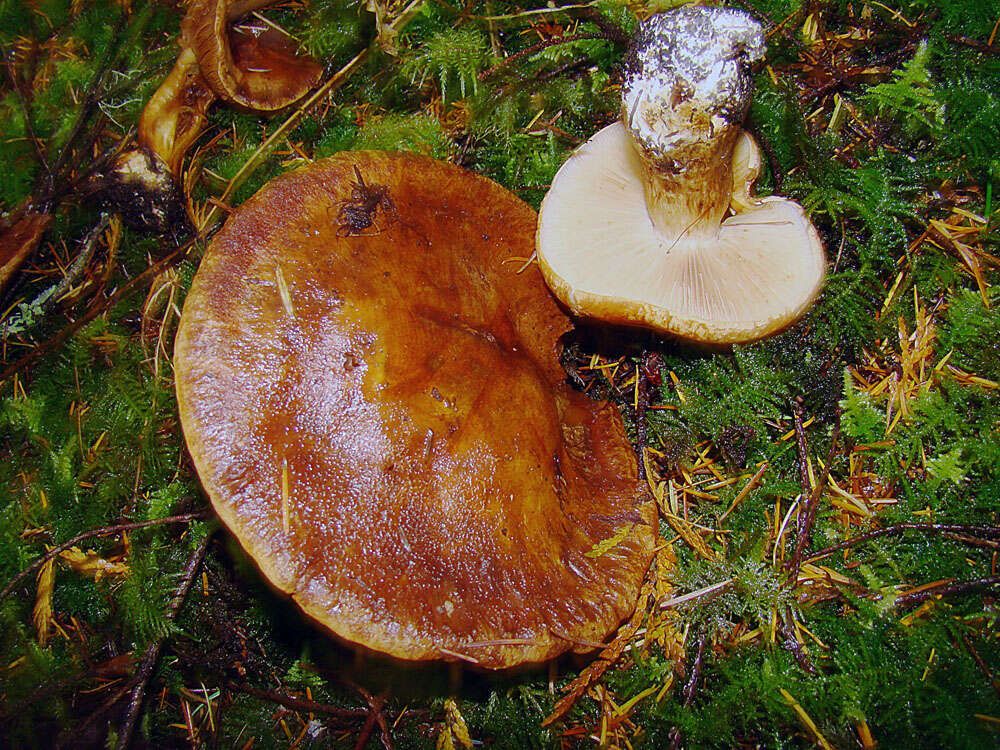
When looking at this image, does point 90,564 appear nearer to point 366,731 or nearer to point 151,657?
point 151,657

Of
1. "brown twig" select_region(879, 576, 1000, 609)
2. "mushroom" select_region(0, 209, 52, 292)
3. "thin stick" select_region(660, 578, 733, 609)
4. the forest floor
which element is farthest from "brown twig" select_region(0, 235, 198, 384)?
"brown twig" select_region(879, 576, 1000, 609)

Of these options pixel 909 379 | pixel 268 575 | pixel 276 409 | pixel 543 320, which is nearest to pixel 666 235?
pixel 543 320

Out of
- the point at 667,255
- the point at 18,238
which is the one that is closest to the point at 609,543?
the point at 667,255

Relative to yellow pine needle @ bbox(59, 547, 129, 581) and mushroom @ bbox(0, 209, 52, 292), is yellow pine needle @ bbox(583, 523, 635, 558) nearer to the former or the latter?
yellow pine needle @ bbox(59, 547, 129, 581)

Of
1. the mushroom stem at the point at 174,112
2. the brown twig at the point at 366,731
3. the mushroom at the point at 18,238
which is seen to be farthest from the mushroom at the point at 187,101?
the brown twig at the point at 366,731

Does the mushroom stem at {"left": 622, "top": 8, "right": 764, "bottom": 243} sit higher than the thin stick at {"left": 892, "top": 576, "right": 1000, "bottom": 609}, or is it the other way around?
the mushroom stem at {"left": 622, "top": 8, "right": 764, "bottom": 243}

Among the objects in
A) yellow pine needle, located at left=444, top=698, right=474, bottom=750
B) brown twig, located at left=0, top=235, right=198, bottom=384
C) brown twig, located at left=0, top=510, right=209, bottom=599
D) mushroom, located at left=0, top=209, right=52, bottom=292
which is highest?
mushroom, located at left=0, top=209, right=52, bottom=292
